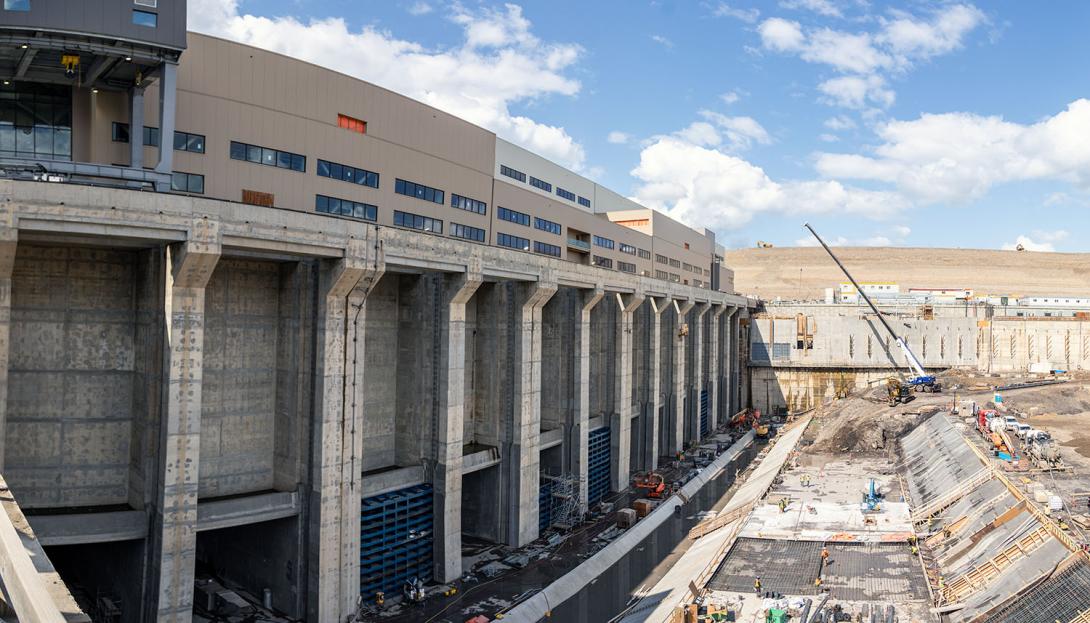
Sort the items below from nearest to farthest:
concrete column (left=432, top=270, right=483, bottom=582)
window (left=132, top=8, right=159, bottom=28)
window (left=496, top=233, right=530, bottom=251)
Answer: window (left=132, top=8, right=159, bottom=28) → concrete column (left=432, top=270, right=483, bottom=582) → window (left=496, top=233, right=530, bottom=251)

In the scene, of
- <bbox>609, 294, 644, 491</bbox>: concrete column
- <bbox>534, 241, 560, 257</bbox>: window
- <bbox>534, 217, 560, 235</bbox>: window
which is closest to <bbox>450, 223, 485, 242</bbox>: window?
<bbox>534, 241, 560, 257</bbox>: window

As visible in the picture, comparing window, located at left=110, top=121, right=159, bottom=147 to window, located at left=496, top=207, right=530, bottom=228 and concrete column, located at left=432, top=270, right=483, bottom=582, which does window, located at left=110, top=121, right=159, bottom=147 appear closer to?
concrete column, located at left=432, top=270, right=483, bottom=582

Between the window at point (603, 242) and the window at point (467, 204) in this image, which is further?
the window at point (603, 242)

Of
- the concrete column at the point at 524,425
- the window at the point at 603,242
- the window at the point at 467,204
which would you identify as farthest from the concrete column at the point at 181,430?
the window at the point at 603,242

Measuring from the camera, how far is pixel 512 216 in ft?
160

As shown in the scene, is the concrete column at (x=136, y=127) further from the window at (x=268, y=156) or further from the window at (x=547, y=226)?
the window at (x=547, y=226)

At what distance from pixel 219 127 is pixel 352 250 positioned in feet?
27.1

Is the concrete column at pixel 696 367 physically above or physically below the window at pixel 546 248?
below

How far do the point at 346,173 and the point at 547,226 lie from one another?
72.0 feet

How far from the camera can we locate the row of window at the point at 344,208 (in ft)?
109

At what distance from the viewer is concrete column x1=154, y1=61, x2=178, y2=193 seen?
980 inches

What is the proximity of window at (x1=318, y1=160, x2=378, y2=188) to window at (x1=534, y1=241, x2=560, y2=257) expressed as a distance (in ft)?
60.0

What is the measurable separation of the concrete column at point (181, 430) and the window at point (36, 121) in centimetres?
743

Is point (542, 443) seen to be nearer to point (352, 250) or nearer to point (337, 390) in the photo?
point (337, 390)
